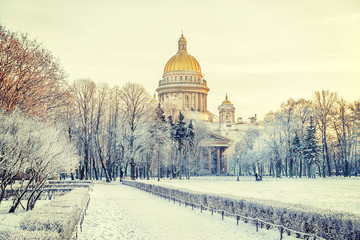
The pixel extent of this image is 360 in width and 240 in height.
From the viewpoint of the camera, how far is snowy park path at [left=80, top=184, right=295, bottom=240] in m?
15.0

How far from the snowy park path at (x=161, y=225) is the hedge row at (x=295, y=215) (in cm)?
56

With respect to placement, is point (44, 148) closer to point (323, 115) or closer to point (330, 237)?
point (330, 237)

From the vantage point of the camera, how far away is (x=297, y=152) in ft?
211

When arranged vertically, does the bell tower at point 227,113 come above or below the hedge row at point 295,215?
above

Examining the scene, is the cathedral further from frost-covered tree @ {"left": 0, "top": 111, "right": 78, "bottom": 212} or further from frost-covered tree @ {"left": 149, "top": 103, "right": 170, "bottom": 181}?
frost-covered tree @ {"left": 0, "top": 111, "right": 78, "bottom": 212}

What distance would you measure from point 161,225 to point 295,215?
18.8 ft

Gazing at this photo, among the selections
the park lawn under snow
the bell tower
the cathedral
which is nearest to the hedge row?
the park lawn under snow

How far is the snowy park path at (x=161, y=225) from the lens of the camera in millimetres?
14969

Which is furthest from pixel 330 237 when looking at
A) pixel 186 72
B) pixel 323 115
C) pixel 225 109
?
pixel 186 72

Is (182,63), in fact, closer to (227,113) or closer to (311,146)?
(227,113)

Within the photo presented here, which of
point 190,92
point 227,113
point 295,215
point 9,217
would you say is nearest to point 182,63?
point 190,92

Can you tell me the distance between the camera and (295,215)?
14.2m

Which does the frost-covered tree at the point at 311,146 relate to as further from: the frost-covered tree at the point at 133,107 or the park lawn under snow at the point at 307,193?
the frost-covered tree at the point at 133,107

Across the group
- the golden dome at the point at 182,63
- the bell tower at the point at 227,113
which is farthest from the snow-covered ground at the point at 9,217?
the golden dome at the point at 182,63
